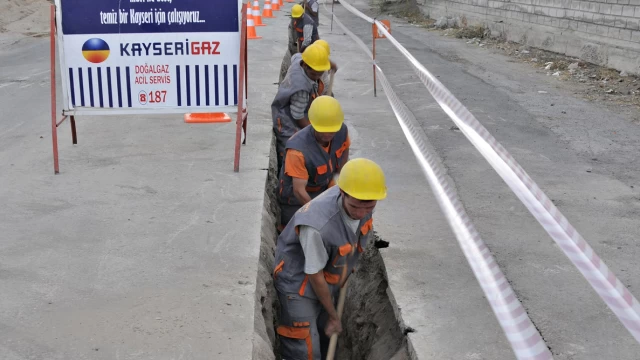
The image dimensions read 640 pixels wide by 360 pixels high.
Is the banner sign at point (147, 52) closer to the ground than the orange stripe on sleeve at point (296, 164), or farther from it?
farther from it

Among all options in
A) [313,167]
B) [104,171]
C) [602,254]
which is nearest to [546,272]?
[602,254]

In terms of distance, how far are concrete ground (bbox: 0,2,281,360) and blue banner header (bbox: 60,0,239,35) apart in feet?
4.39

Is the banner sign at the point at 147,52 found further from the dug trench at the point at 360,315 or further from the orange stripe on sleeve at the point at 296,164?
the orange stripe on sleeve at the point at 296,164

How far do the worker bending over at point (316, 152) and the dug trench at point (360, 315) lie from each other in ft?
1.76

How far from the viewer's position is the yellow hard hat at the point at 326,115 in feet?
17.4

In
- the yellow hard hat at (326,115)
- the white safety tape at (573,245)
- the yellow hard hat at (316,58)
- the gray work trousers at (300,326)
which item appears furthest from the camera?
the yellow hard hat at (316,58)

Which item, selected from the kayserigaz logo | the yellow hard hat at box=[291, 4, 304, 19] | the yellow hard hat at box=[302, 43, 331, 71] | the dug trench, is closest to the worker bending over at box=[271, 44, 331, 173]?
the yellow hard hat at box=[302, 43, 331, 71]

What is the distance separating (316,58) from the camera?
6637 mm

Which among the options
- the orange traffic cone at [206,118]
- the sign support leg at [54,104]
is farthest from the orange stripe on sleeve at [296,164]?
the orange traffic cone at [206,118]

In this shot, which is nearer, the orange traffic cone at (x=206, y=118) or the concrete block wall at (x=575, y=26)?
the orange traffic cone at (x=206, y=118)

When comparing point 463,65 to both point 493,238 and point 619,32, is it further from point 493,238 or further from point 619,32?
point 493,238

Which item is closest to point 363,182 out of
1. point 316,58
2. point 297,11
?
point 316,58

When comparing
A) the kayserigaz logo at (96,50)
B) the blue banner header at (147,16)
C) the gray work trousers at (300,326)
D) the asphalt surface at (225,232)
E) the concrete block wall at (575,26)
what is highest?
the blue banner header at (147,16)

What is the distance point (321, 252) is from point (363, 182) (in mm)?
515
